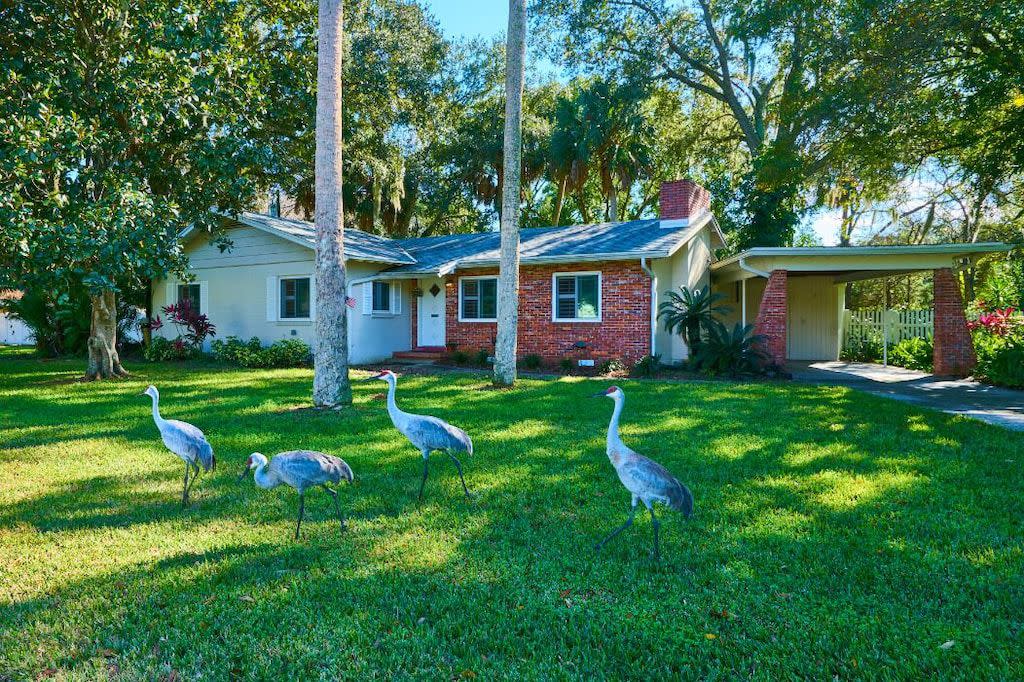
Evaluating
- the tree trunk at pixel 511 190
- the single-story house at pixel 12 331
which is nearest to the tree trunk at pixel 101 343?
the tree trunk at pixel 511 190

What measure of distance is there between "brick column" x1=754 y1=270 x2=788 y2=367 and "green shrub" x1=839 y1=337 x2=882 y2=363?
6.47 meters

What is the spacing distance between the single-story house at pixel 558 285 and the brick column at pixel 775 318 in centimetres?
3

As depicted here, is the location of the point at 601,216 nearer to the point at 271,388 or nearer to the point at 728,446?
the point at 271,388

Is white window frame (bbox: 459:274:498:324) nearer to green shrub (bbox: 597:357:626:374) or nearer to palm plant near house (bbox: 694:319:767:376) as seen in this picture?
green shrub (bbox: 597:357:626:374)

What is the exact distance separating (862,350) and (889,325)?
4.18ft

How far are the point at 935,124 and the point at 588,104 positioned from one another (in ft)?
43.3

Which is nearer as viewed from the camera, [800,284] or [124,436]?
[124,436]

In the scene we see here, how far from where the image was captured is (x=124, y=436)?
303 inches

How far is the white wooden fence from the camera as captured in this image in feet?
55.3

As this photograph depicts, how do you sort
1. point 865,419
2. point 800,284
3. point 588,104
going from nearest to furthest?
1. point 865,419
2. point 800,284
3. point 588,104

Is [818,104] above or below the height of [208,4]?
below

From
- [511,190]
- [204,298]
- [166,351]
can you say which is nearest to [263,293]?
[204,298]

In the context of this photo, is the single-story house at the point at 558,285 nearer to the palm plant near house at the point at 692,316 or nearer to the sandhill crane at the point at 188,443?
the palm plant near house at the point at 692,316

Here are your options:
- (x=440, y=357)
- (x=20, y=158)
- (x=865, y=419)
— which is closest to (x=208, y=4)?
(x=20, y=158)
